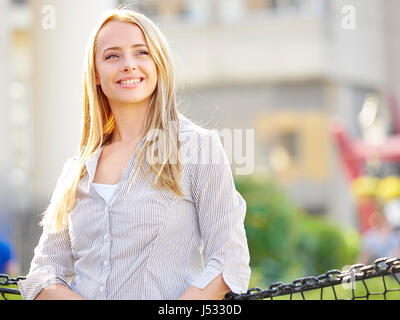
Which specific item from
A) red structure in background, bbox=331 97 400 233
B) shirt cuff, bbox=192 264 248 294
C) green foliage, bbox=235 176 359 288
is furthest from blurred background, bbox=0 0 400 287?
shirt cuff, bbox=192 264 248 294

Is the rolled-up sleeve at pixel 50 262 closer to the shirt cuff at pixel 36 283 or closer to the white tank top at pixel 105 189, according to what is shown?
the shirt cuff at pixel 36 283

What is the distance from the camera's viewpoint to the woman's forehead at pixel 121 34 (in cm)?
147

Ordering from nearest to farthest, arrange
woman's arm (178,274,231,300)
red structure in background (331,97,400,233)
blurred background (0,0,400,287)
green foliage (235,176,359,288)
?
1. woman's arm (178,274,231,300)
2. green foliage (235,176,359,288)
3. red structure in background (331,97,400,233)
4. blurred background (0,0,400,287)

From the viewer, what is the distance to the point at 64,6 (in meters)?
5.57

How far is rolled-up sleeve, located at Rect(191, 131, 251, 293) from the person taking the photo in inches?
55.8

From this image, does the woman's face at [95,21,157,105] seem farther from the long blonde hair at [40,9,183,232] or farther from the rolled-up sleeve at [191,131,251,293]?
the rolled-up sleeve at [191,131,251,293]

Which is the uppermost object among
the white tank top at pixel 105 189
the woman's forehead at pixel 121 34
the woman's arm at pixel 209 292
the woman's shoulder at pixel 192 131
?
the woman's forehead at pixel 121 34

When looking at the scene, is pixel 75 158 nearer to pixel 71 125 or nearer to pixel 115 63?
pixel 115 63

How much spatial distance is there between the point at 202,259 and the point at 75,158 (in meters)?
0.31

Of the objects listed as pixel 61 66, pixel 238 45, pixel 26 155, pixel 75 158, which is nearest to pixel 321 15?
pixel 238 45

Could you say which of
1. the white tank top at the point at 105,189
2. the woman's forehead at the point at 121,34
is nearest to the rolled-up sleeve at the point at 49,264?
the white tank top at the point at 105,189

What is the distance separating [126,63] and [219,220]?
32 centimetres
